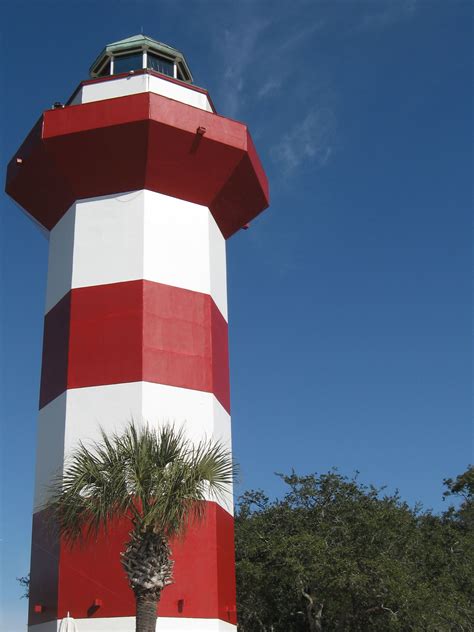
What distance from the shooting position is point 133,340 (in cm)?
2175

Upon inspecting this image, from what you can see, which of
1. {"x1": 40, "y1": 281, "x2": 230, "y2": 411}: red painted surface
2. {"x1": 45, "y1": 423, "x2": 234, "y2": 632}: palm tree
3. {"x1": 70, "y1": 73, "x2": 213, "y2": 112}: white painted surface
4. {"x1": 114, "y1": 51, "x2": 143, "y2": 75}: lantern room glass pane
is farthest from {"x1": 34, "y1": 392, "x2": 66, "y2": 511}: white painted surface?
{"x1": 114, "y1": 51, "x2": 143, "y2": 75}: lantern room glass pane

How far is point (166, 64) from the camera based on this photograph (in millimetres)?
25922

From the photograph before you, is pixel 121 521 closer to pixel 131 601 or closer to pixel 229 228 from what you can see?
pixel 131 601

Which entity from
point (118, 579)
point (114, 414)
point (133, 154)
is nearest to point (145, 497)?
point (118, 579)

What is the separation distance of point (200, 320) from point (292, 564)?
33.8 ft

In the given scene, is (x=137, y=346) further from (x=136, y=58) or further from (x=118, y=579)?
(x=136, y=58)

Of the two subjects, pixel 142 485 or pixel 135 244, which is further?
pixel 135 244

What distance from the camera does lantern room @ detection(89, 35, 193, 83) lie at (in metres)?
25.6

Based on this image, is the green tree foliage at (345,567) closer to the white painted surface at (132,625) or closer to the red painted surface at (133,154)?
the white painted surface at (132,625)

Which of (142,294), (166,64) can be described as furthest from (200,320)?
(166,64)

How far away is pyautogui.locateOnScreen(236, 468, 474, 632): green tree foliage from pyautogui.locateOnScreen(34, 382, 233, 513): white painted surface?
7.57 meters

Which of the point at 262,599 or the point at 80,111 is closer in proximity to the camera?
the point at 80,111

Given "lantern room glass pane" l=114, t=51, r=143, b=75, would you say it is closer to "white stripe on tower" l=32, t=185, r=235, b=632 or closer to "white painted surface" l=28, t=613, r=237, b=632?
"white stripe on tower" l=32, t=185, r=235, b=632

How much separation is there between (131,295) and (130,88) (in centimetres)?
659
